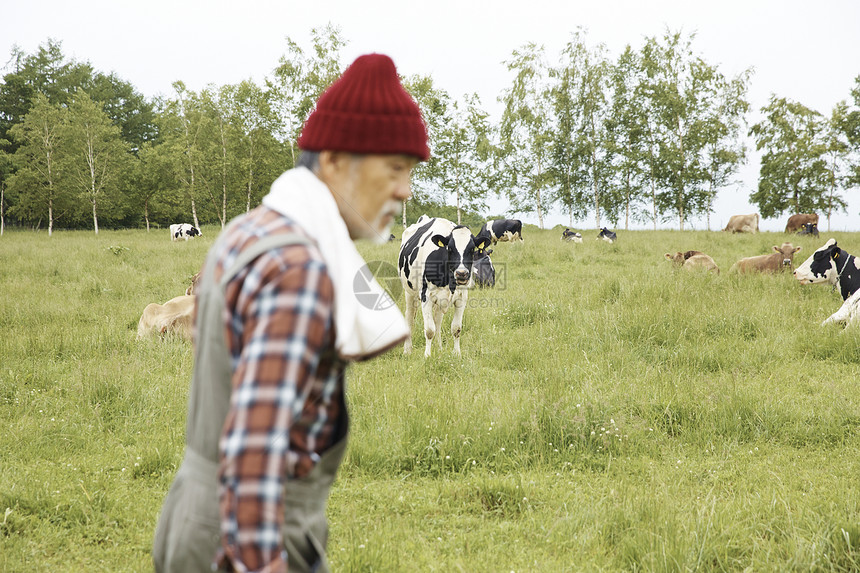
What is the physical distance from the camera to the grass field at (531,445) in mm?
3539

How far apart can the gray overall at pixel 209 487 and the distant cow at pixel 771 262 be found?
14231mm

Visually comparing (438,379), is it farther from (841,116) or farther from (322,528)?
(841,116)

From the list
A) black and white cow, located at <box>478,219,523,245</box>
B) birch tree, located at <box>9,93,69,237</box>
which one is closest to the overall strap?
black and white cow, located at <box>478,219,523,245</box>

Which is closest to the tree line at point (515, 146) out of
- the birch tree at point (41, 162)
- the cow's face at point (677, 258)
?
the birch tree at point (41, 162)

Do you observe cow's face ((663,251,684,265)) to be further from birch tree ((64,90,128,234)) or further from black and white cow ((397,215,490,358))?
birch tree ((64,90,128,234))

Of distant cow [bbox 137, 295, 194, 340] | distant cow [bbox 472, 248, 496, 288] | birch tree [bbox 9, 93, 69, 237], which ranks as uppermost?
birch tree [bbox 9, 93, 69, 237]

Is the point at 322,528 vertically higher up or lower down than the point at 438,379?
higher up

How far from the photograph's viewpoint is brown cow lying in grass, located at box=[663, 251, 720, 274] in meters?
14.0

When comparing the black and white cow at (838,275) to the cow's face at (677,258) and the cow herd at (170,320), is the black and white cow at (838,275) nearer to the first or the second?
the cow's face at (677,258)

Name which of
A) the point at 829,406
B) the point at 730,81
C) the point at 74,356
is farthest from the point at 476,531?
the point at 730,81

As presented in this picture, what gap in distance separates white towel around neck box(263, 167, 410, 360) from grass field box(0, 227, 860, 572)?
7.99 feet

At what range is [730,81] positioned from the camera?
40938mm

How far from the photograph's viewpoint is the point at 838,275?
10609 millimetres

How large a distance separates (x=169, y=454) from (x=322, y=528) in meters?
3.79
